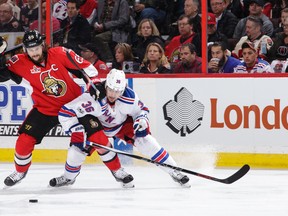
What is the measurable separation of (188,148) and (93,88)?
5.50 feet

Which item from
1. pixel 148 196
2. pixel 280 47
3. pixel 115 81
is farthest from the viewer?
pixel 280 47

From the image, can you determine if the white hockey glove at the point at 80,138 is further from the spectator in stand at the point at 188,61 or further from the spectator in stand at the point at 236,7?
the spectator in stand at the point at 236,7

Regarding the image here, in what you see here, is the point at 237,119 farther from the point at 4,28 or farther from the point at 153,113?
the point at 4,28

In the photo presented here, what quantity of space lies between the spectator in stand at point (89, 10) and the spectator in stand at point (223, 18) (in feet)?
3.52

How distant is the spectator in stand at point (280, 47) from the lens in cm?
765

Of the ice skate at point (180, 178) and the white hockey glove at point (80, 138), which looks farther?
the ice skate at point (180, 178)

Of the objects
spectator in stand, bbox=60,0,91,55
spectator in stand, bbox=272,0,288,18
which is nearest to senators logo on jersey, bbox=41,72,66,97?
spectator in stand, bbox=60,0,91,55

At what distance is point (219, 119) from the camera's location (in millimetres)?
7844

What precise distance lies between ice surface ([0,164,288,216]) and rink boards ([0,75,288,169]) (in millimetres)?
217

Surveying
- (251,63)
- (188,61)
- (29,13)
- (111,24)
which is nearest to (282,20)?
(251,63)

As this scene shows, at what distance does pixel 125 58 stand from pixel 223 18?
900mm

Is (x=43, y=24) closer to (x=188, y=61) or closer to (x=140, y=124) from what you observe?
(x=188, y=61)

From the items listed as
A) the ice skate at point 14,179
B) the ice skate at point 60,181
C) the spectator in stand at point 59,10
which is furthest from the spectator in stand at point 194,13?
the ice skate at point 14,179

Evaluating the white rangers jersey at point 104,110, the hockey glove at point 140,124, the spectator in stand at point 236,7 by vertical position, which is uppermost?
the spectator in stand at point 236,7
